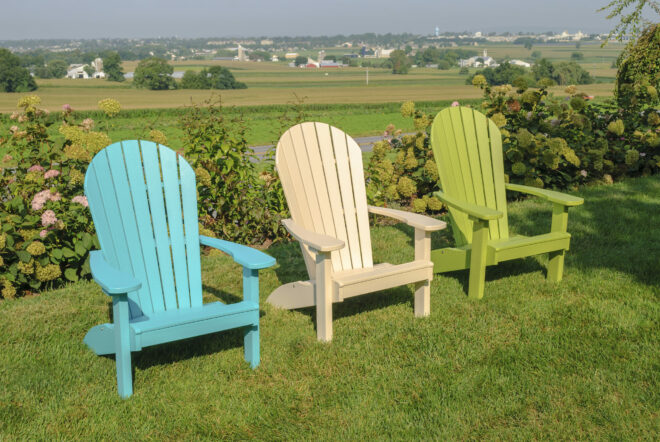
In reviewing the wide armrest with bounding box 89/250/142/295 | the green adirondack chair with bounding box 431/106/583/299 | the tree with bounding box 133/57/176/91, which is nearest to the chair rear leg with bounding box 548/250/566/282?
the green adirondack chair with bounding box 431/106/583/299

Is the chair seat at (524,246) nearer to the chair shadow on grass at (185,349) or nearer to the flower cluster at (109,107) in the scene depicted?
the chair shadow on grass at (185,349)

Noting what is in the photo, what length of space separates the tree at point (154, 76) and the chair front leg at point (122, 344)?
5609cm

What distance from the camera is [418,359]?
3.17 meters

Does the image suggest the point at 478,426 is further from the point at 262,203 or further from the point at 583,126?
the point at 583,126

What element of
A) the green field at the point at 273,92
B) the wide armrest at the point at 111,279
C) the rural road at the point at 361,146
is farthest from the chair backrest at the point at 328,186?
the green field at the point at 273,92

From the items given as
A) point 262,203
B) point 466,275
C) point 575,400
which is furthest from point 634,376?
point 262,203

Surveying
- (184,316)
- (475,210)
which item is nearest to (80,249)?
(184,316)

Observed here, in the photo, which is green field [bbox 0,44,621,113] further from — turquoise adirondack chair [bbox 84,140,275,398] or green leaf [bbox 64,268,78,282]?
turquoise adirondack chair [bbox 84,140,275,398]

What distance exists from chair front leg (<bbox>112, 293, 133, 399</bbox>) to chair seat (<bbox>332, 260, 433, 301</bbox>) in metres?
1.08

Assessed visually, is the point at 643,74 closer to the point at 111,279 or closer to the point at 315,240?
the point at 315,240

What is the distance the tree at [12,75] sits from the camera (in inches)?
1924

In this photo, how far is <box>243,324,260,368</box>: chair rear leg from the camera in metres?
3.06

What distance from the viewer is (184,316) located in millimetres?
2865

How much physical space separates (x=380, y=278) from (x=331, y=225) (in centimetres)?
60
